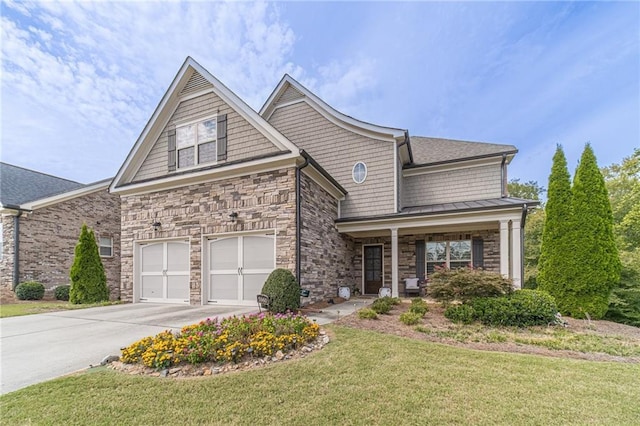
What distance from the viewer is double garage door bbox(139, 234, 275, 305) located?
8.59m

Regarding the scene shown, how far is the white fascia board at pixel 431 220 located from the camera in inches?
360

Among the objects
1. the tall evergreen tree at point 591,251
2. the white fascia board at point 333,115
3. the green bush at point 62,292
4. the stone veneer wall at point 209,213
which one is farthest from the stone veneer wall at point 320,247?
the green bush at point 62,292

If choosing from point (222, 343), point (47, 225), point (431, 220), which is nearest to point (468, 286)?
point (431, 220)

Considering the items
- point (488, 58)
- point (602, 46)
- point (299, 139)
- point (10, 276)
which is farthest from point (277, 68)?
point (10, 276)

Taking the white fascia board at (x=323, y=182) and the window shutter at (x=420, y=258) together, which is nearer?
the white fascia board at (x=323, y=182)

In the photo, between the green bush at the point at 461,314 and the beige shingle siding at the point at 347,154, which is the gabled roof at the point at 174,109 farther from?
the green bush at the point at 461,314

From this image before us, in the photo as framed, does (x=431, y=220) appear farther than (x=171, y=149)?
No

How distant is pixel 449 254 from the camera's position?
455 inches

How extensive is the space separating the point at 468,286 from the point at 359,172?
6069 millimetres

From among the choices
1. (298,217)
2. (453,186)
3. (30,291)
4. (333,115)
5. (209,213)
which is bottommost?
(30,291)

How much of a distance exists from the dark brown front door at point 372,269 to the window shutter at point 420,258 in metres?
1.52

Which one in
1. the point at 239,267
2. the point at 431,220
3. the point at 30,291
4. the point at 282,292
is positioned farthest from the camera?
the point at 30,291

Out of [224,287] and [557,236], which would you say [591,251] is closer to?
[557,236]

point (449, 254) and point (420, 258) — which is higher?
point (449, 254)
